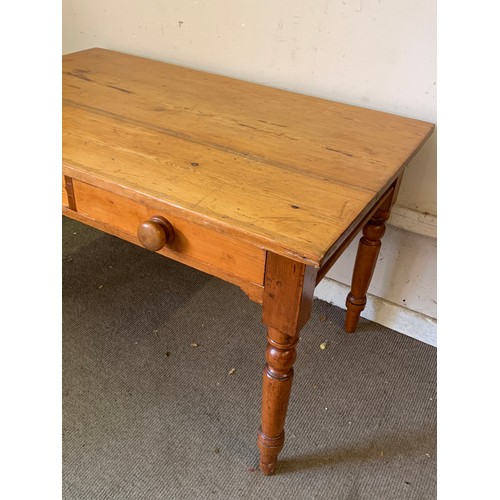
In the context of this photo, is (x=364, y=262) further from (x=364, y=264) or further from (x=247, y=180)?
(x=247, y=180)

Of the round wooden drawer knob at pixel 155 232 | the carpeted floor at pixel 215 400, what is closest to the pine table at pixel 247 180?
the round wooden drawer knob at pixel 155 232

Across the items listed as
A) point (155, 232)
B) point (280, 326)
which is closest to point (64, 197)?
point (155, 232)

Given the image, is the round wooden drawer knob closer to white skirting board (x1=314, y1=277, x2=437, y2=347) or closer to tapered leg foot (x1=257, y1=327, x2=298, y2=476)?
tapered leg foot (x1=257, y1=327, x2=298, y2=476)

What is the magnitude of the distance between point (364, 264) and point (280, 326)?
0.51 m

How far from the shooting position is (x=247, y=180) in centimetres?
83

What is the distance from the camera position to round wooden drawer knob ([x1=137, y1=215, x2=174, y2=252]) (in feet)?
2.60

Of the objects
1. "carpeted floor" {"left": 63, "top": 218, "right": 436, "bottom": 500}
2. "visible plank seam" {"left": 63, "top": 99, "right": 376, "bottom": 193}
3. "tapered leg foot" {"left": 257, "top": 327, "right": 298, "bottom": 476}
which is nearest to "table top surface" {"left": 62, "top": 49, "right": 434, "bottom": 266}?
"visible plank seam" {"left": 63, "top": 99, "right": 376, "bottom": 193}

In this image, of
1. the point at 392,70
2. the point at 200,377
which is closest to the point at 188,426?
the point at 200,377

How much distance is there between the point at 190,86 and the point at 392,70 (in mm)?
472

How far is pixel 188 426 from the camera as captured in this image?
1.16m

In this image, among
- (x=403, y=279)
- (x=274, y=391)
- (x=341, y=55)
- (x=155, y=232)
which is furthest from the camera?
(x=403, y=279)

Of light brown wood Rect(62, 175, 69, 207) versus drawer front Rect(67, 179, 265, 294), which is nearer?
drawer front Rect(67, 179, 265, 294)
